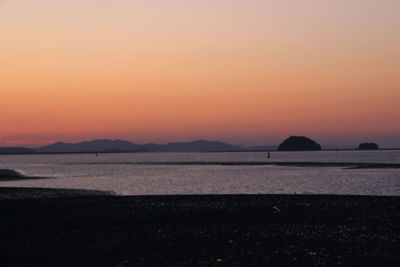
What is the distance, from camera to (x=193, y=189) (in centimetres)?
6738
